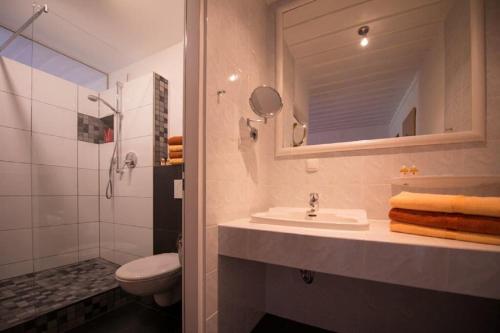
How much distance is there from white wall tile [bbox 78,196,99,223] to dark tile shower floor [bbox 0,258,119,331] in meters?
0.45

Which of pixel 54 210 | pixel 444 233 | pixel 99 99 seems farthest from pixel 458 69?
pixel 54 210

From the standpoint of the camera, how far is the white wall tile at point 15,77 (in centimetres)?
163

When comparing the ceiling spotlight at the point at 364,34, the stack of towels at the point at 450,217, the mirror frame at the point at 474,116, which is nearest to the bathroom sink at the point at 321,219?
the stack of towels at the point at 450,217

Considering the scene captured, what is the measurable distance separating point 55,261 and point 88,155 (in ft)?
3.53

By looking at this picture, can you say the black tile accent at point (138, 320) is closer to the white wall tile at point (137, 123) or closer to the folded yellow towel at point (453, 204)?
the white wall tile at point (137, 123)

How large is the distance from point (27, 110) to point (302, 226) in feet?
8.28

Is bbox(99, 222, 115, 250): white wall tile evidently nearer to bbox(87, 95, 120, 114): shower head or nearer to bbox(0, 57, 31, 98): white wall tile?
bbox(87, 95, 120, 114): shower head

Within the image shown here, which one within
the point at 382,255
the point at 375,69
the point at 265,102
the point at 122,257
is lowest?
the point at 122,257

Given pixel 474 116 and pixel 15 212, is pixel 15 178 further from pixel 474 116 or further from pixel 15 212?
pixel 474 116

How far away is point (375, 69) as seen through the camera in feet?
4.06

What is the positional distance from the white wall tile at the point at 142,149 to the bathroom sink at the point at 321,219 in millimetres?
1318

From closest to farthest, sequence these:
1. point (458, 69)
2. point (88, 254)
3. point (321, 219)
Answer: point (458, 69), point (321, 219), point (88, 254)

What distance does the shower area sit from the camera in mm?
1560

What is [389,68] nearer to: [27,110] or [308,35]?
[308,35]
